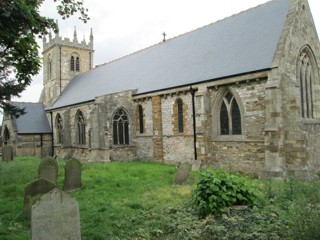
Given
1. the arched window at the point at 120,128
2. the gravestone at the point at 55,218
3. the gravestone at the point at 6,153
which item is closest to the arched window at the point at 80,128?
the arched window at the point at 120,128

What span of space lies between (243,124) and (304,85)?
152 inches

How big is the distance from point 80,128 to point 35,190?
745 inches

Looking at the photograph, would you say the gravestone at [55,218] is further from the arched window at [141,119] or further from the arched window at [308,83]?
the arched window at [141,119]

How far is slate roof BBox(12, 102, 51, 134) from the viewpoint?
2919 cm

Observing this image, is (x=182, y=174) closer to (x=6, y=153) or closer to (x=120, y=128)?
(x=120, y=128)

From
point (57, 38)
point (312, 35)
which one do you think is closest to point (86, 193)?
point (312, 35)

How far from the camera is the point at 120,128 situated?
21141 mm

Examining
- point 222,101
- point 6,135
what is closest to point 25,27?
point 222,101

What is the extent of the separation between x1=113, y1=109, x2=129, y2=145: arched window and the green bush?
13.6m

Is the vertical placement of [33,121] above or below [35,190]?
above

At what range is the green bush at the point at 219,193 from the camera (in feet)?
24.0

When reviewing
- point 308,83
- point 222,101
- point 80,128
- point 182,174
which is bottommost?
point 182,174

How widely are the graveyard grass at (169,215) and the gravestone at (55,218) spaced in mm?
1094

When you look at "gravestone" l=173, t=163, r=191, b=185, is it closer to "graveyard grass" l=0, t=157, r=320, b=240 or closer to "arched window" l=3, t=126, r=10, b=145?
"graveyard grass" l=0, t=157, r=320, b=240
